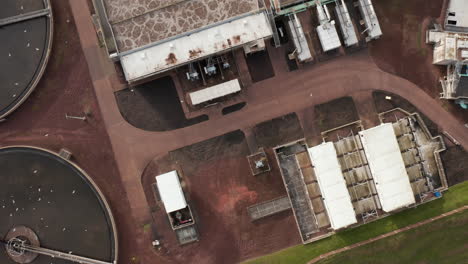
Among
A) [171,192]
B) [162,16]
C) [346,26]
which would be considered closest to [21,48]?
[162,16]

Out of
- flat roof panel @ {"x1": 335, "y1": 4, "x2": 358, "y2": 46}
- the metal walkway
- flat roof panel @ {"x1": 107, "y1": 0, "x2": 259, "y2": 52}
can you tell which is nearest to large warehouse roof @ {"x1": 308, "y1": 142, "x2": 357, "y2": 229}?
flat roof panel @ {"x1": 335, "y1": 4, "x2": 358, "y2": 46}

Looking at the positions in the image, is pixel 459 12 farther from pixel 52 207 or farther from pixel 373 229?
pixel 52 207

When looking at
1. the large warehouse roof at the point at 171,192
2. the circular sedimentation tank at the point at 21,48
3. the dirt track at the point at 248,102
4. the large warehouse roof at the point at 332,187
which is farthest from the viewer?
the dirt track at the point at 248,102

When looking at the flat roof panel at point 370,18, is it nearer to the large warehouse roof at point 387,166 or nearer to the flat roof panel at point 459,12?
the flat roof panel at point 459,12

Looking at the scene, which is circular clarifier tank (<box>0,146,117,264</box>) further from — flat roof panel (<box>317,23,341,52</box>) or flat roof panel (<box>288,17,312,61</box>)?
flat roof panel (<box>317,23,341,52</box>)

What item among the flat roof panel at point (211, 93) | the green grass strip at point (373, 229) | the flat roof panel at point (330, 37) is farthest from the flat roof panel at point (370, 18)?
the green grass strip at point (373, 229)

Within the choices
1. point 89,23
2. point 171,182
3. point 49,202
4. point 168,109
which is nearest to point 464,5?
point 168,109
